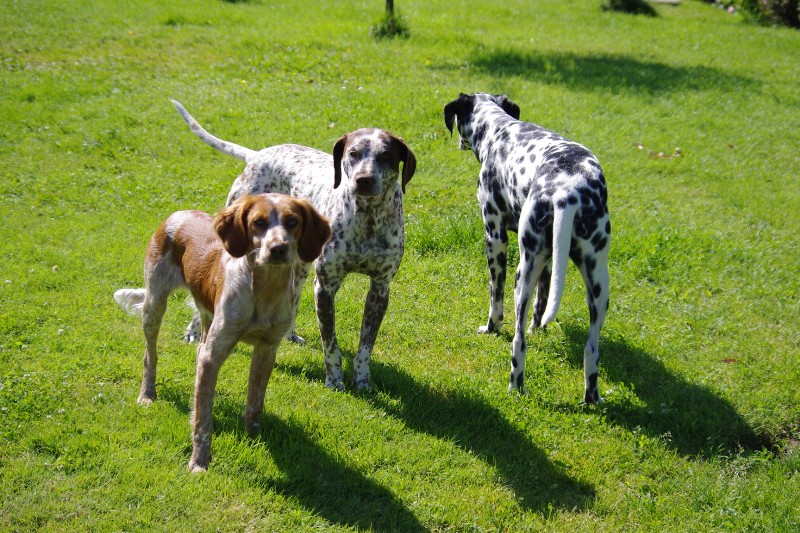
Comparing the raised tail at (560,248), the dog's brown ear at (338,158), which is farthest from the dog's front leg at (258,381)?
the raised tail at (560,248)

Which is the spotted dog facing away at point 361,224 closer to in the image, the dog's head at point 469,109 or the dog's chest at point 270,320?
the dog's chest at point 270,320

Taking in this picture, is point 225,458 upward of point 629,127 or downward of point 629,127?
downward

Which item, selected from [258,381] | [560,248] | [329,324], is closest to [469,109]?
[560,248]

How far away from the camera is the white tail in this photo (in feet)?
18.0

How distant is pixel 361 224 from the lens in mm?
5344

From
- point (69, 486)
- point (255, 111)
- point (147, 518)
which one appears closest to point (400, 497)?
point (147, 518)

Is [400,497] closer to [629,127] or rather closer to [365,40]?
[629,127]

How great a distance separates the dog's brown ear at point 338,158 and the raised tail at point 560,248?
1.48 metres

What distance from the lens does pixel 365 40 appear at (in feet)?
46.6

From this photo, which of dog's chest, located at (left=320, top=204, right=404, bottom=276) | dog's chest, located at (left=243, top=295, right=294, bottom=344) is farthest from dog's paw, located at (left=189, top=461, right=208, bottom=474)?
dog's chest, located at (left=320, top=204, right=404, bottom=276)

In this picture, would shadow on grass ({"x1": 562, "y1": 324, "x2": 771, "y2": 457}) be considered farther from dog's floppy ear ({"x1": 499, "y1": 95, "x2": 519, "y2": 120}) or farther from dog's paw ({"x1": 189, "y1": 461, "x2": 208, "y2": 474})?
dog's paw ({"x1": 189, "y1": 461, "x2": 208, "y2": 474})

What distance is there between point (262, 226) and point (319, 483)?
1.51m

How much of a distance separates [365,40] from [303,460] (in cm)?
1088

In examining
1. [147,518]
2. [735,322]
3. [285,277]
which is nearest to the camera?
[147,518]
